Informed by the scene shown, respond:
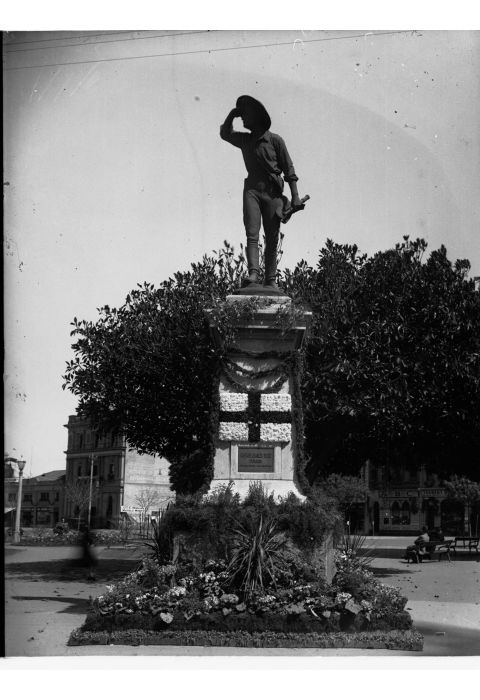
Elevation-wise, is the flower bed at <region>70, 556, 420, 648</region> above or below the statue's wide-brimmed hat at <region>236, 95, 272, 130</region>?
below

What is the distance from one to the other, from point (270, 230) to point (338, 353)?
8.27 metres

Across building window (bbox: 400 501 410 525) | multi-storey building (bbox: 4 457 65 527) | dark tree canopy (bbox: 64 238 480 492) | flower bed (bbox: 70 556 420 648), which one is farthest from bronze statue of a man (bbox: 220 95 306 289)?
multi-storey building (bbox: 4 457 65 527)

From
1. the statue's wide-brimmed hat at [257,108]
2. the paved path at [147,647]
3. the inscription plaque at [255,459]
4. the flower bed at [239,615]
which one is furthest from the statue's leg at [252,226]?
the paved path at [147,647]

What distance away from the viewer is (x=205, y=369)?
21188 mm

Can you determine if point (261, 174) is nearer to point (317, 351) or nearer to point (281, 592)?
point (281, 592)

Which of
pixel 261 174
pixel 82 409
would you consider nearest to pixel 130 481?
pixel 82 409

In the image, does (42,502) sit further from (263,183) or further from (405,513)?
(263,183)

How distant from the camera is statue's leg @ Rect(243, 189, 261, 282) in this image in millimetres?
13008

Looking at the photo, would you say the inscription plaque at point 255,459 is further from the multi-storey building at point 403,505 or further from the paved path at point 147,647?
the multi-storey building at point 403,505

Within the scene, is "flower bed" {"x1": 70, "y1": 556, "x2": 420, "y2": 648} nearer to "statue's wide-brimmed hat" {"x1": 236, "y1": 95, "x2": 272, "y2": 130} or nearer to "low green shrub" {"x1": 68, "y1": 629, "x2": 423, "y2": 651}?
"low green shrub" {"x1": 68, "y1": 629, "x2": 423, "y2": 651}

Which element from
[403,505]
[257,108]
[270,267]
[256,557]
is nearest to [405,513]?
[403,505]

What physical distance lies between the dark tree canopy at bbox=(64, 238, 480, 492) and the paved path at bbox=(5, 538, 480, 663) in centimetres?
418

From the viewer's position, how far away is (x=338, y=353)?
2097cm

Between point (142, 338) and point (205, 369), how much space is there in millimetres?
2062
